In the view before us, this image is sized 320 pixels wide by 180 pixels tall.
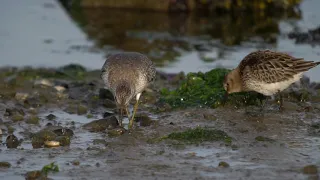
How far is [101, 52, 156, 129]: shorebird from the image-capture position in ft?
34.6

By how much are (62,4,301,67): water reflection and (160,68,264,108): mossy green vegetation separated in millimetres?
2869

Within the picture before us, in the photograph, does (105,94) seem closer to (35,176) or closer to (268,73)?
(268,73)

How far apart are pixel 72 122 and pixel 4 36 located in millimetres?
7669

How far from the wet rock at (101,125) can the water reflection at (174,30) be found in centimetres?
469

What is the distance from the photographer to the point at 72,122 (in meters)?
11.3

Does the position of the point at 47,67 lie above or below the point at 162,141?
above

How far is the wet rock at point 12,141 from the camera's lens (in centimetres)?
986

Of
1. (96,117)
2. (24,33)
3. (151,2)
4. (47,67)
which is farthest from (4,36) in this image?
(96,117)

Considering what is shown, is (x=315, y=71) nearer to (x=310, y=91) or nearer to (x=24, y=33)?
(x=310, y=91)

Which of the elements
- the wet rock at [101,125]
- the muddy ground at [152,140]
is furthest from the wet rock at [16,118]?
the wet rock at [101,125]

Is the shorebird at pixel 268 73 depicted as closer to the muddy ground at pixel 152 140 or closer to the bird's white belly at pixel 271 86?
the bird's white belly at pixel 271 86

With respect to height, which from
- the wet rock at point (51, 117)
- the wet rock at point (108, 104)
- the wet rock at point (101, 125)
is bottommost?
the wet rock at point (101, 125)

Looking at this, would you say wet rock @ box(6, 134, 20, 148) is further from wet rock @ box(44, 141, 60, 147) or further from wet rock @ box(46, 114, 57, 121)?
wet rock @ box(46, 114, 57, 121)

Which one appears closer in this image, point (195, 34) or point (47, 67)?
point (47, 67)
